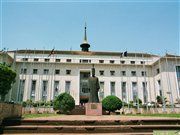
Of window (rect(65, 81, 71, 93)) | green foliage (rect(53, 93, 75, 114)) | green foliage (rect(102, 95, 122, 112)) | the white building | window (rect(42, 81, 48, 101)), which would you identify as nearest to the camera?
green foliage (rect(53, 93, 75, 114))

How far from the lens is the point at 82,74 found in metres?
49.3

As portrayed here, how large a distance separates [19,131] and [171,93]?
124 ft

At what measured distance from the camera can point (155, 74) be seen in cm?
4709

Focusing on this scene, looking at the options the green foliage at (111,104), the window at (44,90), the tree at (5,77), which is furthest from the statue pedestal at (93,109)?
the window at (44,90)

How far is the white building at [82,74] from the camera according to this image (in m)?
44.8

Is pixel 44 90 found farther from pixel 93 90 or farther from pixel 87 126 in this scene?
pixel 87 126

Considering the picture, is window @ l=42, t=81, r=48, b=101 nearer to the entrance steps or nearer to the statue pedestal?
the statue pedestal

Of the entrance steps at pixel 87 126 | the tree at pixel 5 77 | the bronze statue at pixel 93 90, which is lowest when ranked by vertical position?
the entrance steps at pixel 87 126

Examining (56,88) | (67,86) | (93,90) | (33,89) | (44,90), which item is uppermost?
(67,86)

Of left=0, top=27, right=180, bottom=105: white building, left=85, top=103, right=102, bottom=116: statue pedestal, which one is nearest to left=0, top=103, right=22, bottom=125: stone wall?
left=85, top=103, right=102, bottom=116: statue pedestal

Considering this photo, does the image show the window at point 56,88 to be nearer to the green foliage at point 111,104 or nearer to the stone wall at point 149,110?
the stone wall at point 149,110

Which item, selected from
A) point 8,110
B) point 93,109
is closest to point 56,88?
point 93,109

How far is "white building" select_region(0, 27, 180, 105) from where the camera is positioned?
44812 mm

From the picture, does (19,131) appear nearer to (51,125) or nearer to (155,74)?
(51,125)
